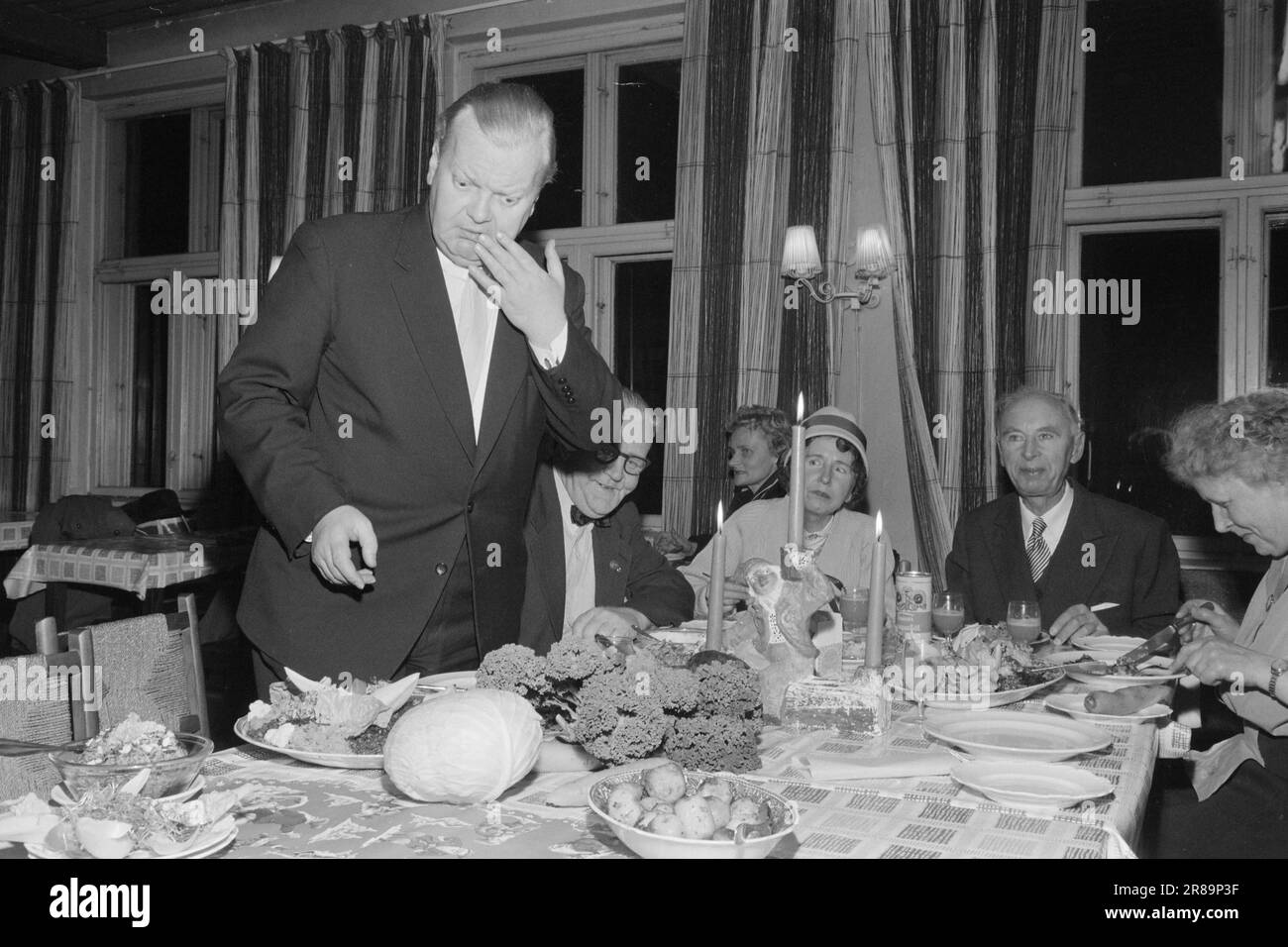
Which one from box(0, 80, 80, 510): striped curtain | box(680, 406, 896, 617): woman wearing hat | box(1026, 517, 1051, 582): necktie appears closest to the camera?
box(1026, 517, 1051, 582): necktie

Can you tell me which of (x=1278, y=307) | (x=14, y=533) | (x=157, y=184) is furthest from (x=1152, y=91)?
(x=157, y=184)

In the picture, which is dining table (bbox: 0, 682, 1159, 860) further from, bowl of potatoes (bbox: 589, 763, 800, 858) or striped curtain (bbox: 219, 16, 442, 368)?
striped curtain (bbox: 219, 16, 442, 368)

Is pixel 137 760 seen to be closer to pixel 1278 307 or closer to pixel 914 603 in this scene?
pixel 914 603

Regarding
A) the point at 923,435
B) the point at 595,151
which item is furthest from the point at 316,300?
the point at 595,151

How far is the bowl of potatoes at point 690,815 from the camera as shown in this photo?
0.97 meters

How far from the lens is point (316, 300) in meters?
1.78

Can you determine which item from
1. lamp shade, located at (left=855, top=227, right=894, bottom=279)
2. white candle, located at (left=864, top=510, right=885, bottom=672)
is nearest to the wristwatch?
white candle, located at (left=864, top=510, right=885, bottom=672)

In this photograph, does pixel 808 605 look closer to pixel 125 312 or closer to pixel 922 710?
pixel 922 710

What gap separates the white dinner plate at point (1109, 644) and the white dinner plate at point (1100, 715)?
523 mm

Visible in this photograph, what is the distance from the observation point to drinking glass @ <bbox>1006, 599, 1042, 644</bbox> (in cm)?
226

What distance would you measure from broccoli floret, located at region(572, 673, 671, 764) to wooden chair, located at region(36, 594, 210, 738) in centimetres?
77

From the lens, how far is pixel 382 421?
5.87ft

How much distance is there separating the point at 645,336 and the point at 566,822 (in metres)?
4.61

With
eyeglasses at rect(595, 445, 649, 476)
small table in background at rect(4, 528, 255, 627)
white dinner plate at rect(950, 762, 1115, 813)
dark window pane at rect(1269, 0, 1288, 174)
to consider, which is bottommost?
small table in background at rect(4, 528, 255, 627)
